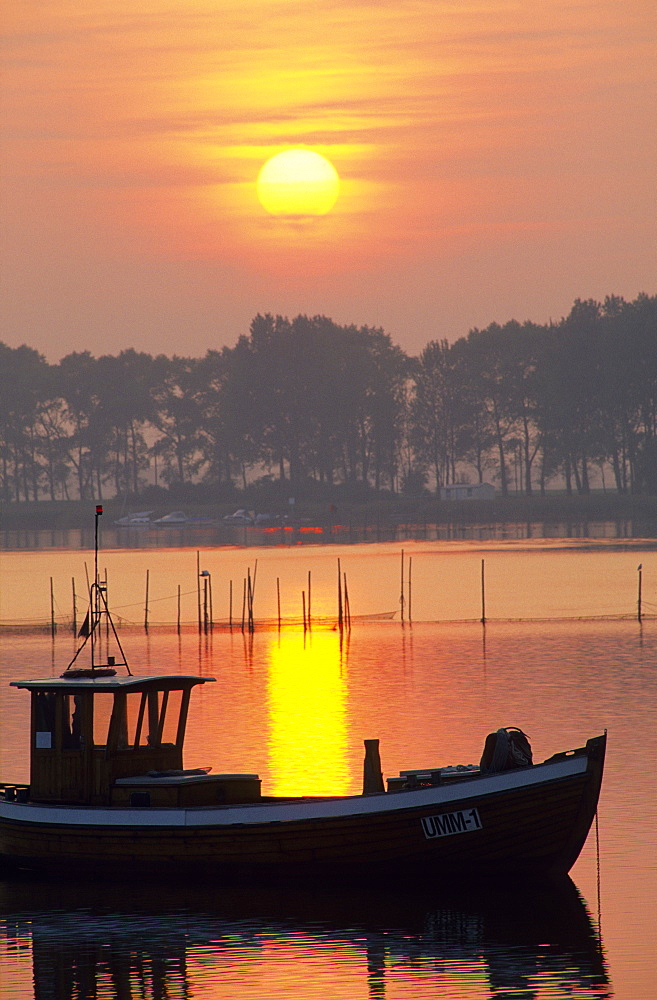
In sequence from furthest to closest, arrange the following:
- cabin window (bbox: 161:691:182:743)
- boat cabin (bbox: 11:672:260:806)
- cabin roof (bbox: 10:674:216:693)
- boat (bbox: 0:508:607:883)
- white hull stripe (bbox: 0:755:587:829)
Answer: cabin window (bbox: 161:691:182:743) → cabin roof (bbox: 10:674:216:693) → boat cabin (bbox: 11:672:260:806) → boat (bbox: 0:508:607:883) → white hull stripe (bbox: 0:755:587:829)

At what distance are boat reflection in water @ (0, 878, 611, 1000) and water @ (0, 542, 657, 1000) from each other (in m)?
0.05

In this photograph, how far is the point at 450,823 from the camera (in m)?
30.1

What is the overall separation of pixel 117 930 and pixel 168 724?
5.22m

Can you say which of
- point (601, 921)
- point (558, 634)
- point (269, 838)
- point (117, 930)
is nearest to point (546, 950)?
point (601, 921)

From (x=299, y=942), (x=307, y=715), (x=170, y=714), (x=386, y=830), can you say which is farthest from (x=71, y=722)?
(x=307, y=715)

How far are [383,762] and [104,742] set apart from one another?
17.2 m

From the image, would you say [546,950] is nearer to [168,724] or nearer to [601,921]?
[601,921]

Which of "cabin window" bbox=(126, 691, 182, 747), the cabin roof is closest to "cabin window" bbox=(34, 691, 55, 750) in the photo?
the cabin roof

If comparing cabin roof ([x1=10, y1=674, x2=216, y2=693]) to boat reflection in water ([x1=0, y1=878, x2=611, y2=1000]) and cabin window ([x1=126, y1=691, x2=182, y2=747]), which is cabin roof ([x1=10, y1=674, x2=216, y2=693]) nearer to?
cabin window ([x1=126, y1=691, x2=182, y2=747])

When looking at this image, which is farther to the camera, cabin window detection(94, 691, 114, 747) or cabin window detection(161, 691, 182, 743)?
cabin window detection(161, 691, 182, 743)

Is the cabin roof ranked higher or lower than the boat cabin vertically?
higher

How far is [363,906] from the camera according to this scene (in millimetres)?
30031

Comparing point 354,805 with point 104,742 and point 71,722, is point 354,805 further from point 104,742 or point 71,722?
point 71,722

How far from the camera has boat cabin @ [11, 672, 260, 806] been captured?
31.9 m
